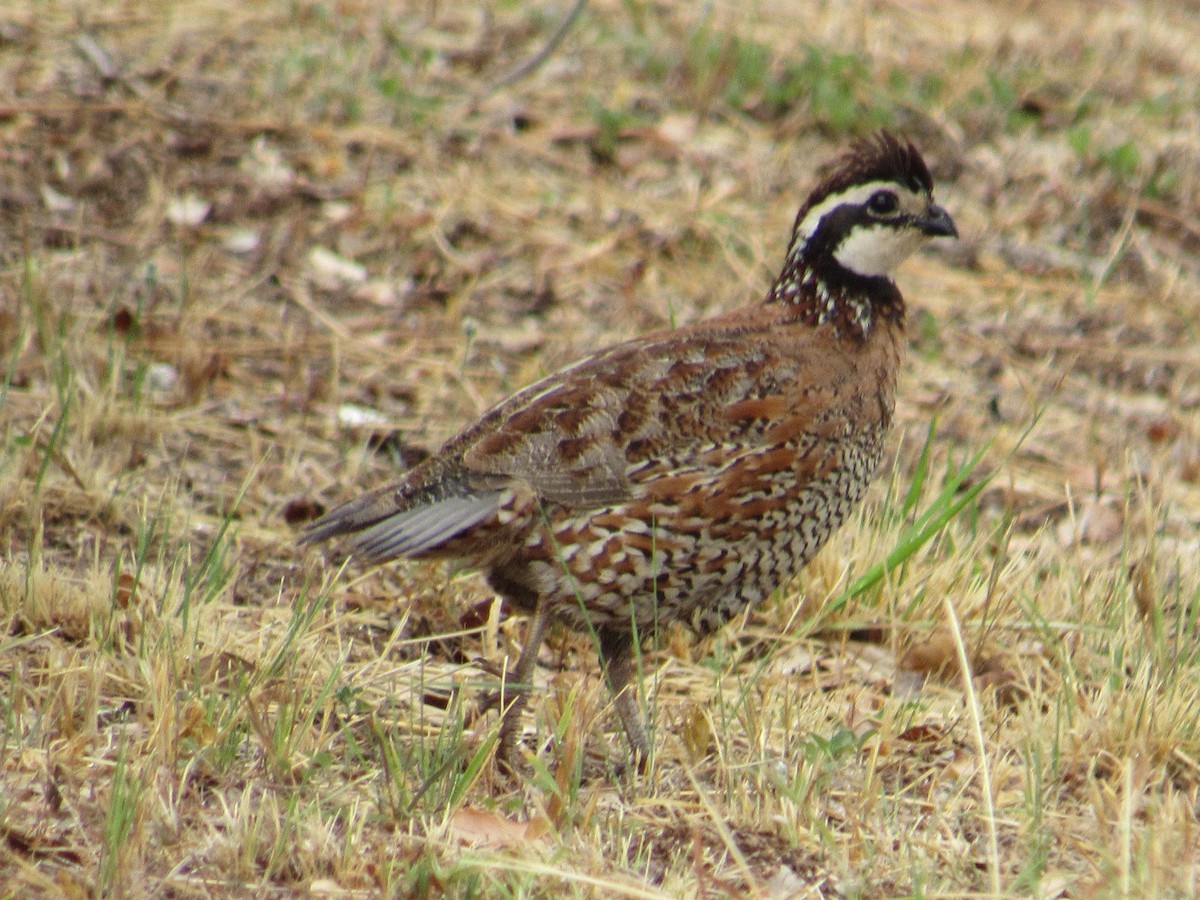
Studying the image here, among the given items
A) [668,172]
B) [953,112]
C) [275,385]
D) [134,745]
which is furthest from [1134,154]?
[134,745]

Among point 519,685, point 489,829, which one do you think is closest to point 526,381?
point 519,685

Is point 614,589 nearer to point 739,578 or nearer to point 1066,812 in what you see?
point 739,578

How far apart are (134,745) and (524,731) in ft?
3.16

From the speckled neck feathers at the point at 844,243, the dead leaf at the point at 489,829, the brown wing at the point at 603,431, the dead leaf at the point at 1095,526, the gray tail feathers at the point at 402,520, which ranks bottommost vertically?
the dead leaf at the point at 1095,526

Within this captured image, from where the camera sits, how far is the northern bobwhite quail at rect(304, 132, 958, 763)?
391 centimetres

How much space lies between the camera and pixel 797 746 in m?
3.75

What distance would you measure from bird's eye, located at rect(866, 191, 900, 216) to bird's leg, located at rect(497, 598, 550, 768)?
54.3 inches

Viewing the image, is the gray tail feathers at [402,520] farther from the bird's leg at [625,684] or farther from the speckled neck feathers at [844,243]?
the speckled neck feathers at [844,243]

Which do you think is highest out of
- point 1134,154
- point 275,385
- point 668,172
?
point 1134,154

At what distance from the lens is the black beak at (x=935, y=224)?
452 centimetres

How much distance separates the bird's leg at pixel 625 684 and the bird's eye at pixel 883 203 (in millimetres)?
Answer: 1300

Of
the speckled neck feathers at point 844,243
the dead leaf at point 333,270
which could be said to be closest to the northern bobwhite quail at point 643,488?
the speckled neck feathers at point 844,243

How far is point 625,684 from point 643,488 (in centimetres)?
50

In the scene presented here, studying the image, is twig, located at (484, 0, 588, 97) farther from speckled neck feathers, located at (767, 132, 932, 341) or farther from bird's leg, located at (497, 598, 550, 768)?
bird's leg, located at (497, 598, 550, 768)
